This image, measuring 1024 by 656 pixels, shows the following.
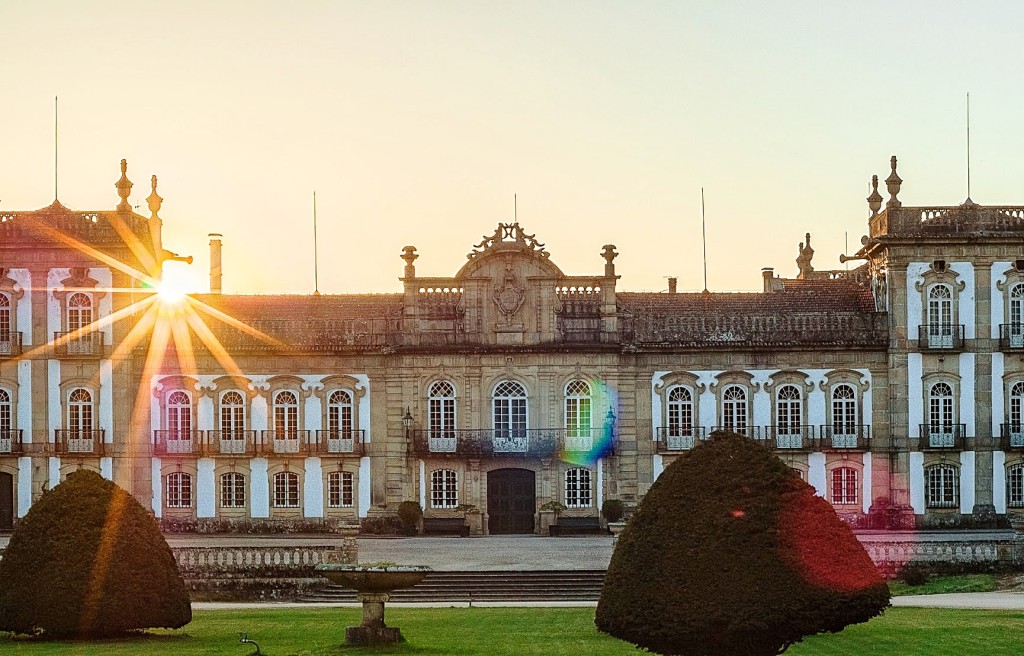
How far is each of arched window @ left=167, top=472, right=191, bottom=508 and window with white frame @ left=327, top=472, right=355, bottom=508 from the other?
4.19m

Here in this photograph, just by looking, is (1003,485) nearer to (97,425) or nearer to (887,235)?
(887,235)

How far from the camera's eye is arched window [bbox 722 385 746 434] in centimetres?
5319

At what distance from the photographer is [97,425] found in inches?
2090

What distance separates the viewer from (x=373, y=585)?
91.8ft

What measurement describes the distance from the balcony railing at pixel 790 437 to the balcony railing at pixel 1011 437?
17.9ft

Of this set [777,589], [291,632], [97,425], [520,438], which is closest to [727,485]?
[777,589]

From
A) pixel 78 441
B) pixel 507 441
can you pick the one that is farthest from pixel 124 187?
pixel 507 441

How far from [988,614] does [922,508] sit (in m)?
20.8

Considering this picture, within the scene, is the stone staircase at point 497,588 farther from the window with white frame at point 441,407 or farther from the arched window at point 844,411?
the arched window at point 844,411

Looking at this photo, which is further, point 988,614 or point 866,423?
point 866,423

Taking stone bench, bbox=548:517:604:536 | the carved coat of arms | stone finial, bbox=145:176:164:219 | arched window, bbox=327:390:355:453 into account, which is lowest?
stone bench, bbox=548:517:604:536

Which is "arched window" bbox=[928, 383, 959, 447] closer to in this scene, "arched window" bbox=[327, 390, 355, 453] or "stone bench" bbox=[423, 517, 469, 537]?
"stone bench" bbox=[423, 517, 469, 537]

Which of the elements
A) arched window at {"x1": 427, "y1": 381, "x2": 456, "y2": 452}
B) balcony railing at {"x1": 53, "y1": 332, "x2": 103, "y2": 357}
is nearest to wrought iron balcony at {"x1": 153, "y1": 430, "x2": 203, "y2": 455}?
balcony railing at {"x1": 53, "y1": 332, "x2": 103, "y2": 357}

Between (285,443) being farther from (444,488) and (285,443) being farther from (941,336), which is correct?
(941,336)
